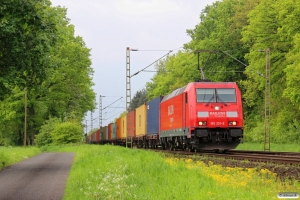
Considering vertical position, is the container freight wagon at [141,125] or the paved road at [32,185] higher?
the container freight wagon at [141,125]

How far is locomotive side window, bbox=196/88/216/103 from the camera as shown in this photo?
26078mm

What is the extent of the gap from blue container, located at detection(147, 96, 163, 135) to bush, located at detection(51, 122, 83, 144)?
529 inches

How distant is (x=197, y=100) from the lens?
26.0 metres

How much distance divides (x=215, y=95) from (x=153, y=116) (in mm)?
11252

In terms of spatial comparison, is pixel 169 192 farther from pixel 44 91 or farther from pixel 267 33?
pixel 267 33

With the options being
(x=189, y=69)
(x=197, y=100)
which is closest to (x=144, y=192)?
(x=197, y=100)

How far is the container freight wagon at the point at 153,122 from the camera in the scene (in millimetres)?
35938

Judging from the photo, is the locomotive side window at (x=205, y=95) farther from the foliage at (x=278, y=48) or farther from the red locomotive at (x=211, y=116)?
the foliage at (x=278, y=48)

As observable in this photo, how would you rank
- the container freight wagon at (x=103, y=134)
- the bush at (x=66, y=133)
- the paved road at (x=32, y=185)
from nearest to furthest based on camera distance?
the paved road at (x=32, y=185) < the bush at (x=66, y=133) < the container freight wagon at (x=103, y=134)

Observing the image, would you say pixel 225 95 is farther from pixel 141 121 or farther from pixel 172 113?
pixel 141 121

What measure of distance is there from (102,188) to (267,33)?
123ft

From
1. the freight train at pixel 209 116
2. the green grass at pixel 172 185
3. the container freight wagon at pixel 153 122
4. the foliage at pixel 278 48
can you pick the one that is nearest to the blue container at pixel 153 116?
the container freight wagon at pixel 153 122

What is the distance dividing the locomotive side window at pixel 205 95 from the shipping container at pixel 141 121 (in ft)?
50.3

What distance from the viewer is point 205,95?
86.0 feet
